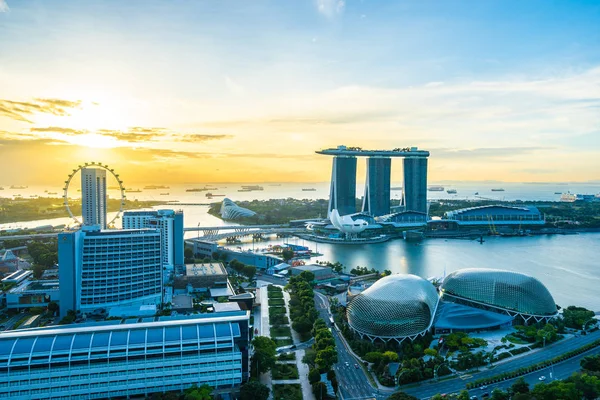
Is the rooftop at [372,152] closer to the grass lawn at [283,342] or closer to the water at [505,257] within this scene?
the water at [505,257]

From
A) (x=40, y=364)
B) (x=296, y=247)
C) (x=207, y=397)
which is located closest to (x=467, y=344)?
(x=207, y=397)

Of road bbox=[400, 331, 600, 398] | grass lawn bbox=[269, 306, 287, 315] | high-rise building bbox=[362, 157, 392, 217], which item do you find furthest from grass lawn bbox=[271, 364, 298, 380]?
high-rise building bbox=[362, 157, 392, 217]

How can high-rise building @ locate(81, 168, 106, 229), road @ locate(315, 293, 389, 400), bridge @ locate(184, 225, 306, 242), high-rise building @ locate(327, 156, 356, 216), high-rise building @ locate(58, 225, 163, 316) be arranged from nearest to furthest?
road @ locate(315, 293, 389, 400) → high-rise building @ locate(58, 225, 163, 316) → high-rise building @ locate(81, 168, 106, 229) → bridge @ locate(184, 225, 306, 242) → high-rise building @ locate(327, 156, 356, 216)

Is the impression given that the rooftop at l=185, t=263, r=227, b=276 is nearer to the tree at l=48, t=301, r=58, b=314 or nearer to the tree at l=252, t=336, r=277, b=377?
the tree at l=48, t=301, r=58, b=314

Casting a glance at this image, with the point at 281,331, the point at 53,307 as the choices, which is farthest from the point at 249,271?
the point at 53,307

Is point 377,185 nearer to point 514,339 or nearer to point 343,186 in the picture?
point 343,186

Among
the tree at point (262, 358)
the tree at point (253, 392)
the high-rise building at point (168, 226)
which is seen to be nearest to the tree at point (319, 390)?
the tree at point (253, 392)
